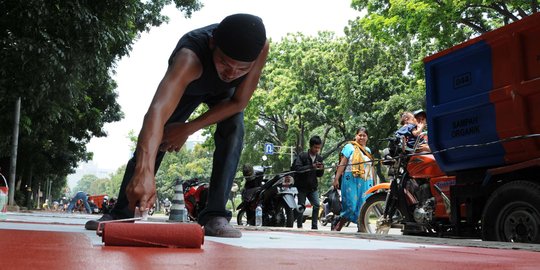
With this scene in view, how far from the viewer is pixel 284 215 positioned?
9.51 meters

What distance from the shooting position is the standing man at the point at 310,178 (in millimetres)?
9258

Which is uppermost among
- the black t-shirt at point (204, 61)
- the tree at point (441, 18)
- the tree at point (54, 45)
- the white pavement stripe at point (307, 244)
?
the tree at point (441, 18)

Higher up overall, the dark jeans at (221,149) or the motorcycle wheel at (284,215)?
the dark jeans at (221,149)

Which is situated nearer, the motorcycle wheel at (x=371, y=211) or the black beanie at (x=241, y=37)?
the black beanie at (x=241, y=37)

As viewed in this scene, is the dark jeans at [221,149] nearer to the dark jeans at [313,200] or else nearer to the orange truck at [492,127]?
the orange truck at [492,127]

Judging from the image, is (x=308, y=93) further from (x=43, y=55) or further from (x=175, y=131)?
(x=175, y=131)

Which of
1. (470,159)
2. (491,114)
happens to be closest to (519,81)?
(491,114)

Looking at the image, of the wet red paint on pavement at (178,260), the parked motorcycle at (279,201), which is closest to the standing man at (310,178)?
the parked motorcycle at (279,201)

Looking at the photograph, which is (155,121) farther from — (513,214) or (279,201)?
(279,201)

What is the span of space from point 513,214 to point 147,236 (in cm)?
343

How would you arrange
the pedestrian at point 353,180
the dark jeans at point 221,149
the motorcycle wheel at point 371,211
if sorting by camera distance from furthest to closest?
the pedestrian at point 353,180 < the motorcycle wheel at point 371,211 < the dark jeans at point 221,149

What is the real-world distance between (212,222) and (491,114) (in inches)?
117

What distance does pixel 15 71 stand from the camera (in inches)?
395

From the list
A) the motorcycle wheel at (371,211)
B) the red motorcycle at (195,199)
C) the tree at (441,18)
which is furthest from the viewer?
the tree at (441,18)
